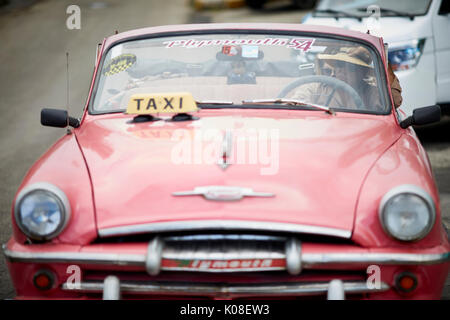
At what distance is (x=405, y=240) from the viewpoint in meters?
3.18

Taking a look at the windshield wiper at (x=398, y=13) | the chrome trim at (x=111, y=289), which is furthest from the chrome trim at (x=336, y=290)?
the windshield wiper at (x=398, y=13)

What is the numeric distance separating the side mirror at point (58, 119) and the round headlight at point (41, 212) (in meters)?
1.13

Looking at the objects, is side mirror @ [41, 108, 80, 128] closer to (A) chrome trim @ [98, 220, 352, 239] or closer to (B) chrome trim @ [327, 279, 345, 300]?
(A) chrome trim @ [98, 220, 352, 239]

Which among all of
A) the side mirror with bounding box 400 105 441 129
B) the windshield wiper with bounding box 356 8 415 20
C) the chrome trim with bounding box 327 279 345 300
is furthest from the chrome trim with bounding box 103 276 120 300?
the windshield wiper with bounding box 356 8 415 20

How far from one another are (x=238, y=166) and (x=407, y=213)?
74cm

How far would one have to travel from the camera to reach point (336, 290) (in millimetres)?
3080

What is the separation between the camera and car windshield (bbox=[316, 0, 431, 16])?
8523 mm

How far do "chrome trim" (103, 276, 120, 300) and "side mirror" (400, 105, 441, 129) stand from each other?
1.84 meters

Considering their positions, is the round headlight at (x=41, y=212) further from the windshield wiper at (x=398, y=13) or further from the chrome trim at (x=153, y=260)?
the windshield wiper at (x=398, y=13)

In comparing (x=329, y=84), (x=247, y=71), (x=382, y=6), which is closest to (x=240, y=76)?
(x=247, y=71)

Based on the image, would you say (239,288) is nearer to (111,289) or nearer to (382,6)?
(111,289)
